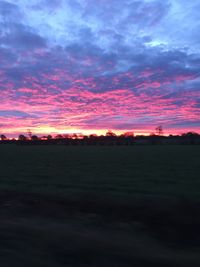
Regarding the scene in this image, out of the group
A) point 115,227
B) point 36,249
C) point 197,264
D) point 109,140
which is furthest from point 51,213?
point 109,140

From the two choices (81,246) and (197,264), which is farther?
(81,246)

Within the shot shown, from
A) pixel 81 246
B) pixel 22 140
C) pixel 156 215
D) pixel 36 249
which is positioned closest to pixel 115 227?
pixel 156 215

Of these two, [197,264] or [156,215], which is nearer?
[197,264]

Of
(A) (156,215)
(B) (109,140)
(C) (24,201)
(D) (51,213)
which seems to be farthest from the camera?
(B) (109,140)

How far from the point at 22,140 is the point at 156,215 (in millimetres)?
151366

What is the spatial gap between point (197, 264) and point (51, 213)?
5.07m

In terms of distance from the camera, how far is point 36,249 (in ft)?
19.4

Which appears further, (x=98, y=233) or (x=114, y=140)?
(x=114, y=140)

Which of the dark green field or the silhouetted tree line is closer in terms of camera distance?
the dark green field

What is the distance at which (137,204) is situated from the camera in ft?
32.3

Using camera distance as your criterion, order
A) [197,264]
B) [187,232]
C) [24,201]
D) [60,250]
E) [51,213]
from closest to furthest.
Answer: [197,264], [60,250], [187,232], [51,213], [24,201]

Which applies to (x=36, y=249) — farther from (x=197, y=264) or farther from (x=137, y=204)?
(x=137, y=204)

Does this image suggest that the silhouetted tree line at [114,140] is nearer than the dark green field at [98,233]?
No

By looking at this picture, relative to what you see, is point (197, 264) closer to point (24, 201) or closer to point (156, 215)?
point (156, 215)
